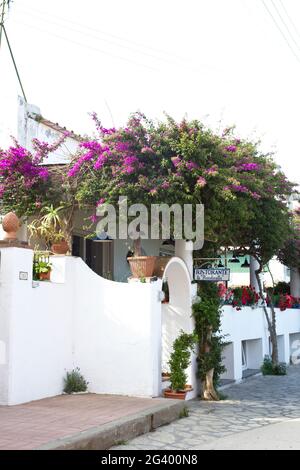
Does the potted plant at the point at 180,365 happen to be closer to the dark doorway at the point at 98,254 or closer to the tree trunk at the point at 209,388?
the tree trunk at the point at 209,388

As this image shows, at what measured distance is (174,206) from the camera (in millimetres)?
10648

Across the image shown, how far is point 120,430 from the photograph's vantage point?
7.37 meters

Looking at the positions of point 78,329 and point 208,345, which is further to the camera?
point 208,345

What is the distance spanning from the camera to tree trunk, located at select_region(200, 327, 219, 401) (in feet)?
38.5

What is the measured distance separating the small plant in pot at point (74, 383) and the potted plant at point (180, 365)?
1.56 metres

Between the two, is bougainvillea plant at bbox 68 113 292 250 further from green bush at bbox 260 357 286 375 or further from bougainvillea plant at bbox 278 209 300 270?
bougainvillea plant at bbox 278 209 300 270

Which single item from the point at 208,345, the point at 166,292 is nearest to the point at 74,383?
the point at 208,345

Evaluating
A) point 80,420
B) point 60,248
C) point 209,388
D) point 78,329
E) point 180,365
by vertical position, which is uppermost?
point 60,248

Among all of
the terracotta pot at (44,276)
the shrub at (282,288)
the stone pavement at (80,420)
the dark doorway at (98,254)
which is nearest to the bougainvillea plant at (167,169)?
the terracotta pot at (44,276)

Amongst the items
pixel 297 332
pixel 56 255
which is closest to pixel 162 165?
pixel 56 255

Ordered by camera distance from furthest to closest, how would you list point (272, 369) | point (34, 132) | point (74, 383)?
point (272, 369)
point (34, 132)
point (74, 383)

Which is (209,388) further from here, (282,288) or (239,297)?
(282,288)

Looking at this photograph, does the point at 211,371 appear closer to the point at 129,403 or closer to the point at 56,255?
the point at 129,403

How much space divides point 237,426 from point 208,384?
2.92 m
